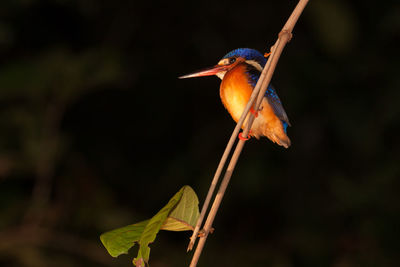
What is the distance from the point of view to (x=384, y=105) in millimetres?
2807

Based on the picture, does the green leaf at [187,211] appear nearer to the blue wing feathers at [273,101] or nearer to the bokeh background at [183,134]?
the blue wing feathers at [273,101]

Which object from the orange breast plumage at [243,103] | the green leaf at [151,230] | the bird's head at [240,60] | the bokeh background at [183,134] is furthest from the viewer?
the bokeh background at [183,134]

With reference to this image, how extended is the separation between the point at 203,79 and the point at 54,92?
4.51 feet

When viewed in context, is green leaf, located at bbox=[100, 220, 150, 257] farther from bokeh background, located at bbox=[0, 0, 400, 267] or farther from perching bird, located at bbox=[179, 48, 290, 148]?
bokeh background, located at bbox=[0, 0, 400, 267]

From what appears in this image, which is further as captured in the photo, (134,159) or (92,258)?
(134,159)

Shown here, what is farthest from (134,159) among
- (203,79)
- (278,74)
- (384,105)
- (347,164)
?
(384,105)

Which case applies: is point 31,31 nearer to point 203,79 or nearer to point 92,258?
point 203,79

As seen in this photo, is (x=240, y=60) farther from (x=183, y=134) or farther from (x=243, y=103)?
(x=183, y=134)

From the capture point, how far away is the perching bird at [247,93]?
1.23 metres

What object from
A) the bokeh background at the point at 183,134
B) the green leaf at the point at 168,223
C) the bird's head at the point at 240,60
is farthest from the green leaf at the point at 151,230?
the bokeh background at the point at 183,134

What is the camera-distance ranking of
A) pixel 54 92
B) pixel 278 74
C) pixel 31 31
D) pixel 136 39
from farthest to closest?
1. pixel 136 39
2. pixel 278 74
3. pixel 31 31
4. pixel 54 92

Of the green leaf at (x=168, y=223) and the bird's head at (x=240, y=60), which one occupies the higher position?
the bird's head at (x=240, y=60)

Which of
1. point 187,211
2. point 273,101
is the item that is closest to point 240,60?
point 273,101

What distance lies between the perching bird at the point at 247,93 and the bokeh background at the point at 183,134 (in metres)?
1.15
